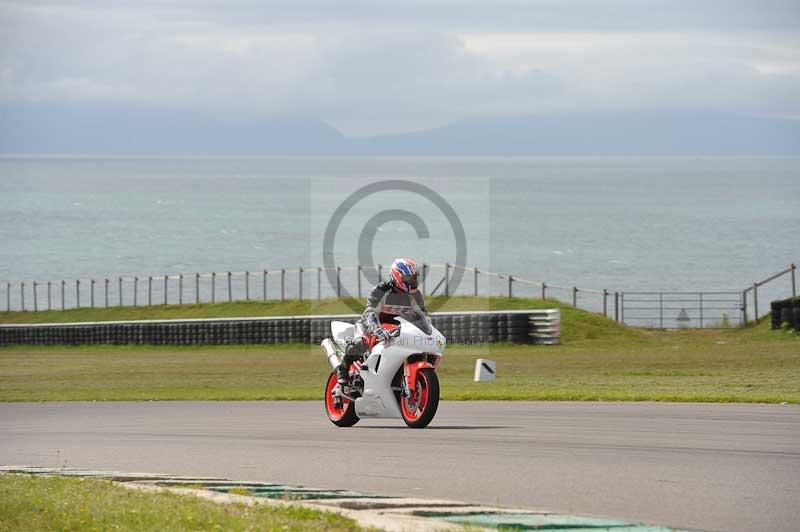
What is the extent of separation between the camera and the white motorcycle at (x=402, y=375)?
14.9 metres

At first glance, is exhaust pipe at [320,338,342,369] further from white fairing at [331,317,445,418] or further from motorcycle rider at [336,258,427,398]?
motorcycle rider at [336,258,427,398]

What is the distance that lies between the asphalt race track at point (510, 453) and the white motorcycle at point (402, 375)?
31 centimetres

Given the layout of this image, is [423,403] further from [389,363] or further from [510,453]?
[510,453]

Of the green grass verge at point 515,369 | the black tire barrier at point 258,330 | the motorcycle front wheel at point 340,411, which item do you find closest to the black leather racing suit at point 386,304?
the motorcycle front wheel at point 340,411

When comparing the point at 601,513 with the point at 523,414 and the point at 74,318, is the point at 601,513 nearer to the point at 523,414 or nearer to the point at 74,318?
the point at 523,414

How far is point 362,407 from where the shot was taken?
15891 mm

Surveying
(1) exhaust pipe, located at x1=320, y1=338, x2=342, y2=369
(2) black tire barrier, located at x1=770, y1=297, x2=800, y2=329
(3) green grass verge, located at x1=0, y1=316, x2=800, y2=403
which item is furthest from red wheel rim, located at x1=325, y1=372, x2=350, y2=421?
(2) black tire barrier, located at x1=770, y1=297, x2=800, y2=329

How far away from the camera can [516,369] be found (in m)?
30.6

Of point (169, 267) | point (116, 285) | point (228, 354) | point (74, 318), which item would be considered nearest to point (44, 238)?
point (169, 267)

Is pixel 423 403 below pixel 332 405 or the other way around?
the other way around

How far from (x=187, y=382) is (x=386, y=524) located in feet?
72.1

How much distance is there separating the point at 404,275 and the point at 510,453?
117 inches

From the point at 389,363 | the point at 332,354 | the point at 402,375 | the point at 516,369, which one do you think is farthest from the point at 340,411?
the point at 516,369

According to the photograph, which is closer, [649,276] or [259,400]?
[259,400]
